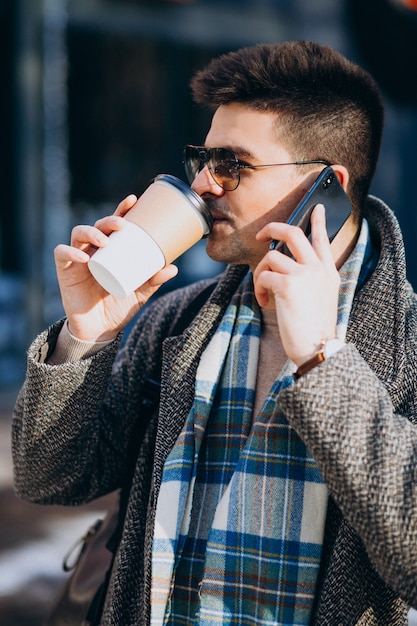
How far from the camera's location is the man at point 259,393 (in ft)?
5.00

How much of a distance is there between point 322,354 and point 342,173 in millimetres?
700

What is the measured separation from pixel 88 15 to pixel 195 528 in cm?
623

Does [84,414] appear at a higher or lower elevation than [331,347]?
lower

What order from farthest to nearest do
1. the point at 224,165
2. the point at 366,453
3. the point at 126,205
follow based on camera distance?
the point at 224,165 → the point at 126,205 → the point at 366,453

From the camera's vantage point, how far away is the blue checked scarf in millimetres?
1687

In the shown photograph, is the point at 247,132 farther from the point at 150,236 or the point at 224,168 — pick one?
the point at 150,236

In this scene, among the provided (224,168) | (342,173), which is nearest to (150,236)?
(224,168)

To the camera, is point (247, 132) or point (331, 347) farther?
point (247, 132)

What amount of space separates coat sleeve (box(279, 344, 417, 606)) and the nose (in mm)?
660

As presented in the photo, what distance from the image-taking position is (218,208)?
2.03m

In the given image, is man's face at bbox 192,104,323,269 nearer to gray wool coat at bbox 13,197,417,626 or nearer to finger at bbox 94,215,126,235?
gray wool coat at bbox 13,197,417,626

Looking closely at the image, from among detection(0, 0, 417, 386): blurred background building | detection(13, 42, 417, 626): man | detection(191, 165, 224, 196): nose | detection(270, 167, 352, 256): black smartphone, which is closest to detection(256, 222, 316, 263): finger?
detection(13, 42, 417, 626): man

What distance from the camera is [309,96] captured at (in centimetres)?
208

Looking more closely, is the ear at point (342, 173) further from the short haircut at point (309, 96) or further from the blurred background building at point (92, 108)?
the blurred background building at point (92, 108)
